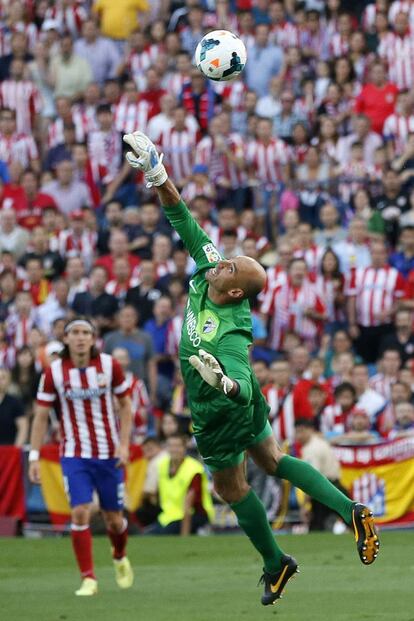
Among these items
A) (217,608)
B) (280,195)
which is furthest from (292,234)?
(217,608)

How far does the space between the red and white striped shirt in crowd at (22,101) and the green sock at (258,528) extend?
1337 centimetres

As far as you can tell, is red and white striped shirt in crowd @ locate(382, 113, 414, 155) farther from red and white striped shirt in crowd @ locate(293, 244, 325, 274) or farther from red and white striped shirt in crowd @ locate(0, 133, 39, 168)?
red and white striped shirt in crowd @ locate(0, 133, 39, 168)

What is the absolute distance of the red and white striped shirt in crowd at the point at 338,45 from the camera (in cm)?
1997

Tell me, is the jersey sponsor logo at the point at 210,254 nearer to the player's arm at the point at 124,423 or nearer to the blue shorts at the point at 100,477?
the player's arm at the point at 124,423

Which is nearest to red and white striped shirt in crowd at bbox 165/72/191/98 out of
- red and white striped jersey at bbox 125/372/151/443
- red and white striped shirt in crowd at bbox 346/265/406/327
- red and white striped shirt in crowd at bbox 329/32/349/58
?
red and white striped shirt in crowd at bbox 329/32/349/58

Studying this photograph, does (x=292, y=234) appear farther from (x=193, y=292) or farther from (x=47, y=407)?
(x=193, y=292)

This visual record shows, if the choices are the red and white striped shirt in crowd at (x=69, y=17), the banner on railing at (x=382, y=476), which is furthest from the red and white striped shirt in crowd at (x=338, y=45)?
the banner on railing at (x=382, y=476)

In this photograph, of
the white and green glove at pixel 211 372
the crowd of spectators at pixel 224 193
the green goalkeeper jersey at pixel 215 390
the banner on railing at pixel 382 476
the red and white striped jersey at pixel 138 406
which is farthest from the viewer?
the crowd of spectators at pixel 224 193

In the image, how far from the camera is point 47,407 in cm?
1066

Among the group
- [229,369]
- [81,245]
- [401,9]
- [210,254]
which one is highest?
[401,9]

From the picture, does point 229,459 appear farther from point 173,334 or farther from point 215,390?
point 173,334

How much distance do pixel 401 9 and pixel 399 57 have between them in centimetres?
82

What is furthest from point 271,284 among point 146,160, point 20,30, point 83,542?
point 146,160

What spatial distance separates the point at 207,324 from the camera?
851 centimetres
